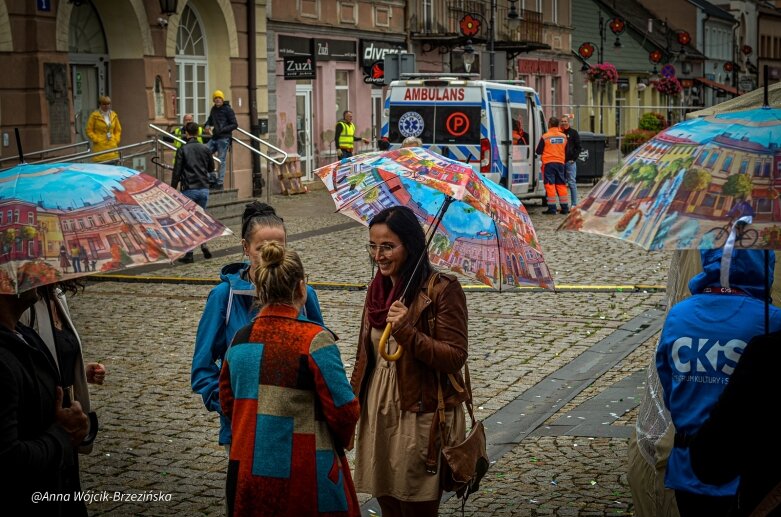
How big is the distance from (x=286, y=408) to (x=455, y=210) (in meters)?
1.90

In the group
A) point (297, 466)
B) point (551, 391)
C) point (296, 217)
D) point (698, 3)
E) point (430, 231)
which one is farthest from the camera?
point (698, 3)

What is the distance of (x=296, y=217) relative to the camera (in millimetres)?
23547

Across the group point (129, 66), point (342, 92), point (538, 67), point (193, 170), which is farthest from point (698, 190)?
point (538, 67)

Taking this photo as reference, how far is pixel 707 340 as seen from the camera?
172 inches

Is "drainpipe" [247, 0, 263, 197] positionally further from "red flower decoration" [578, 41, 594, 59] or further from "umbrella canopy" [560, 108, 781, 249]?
"red flower decoration" [578, 41, 594, 59]

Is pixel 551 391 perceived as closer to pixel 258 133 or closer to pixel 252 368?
pixel 252 368

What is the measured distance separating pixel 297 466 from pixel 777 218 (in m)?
1.75

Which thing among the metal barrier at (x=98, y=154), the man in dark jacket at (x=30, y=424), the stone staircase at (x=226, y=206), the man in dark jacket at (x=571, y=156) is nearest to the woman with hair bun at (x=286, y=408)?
the man in dark jacket at (x=30, y=424)

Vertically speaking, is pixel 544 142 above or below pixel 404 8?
below

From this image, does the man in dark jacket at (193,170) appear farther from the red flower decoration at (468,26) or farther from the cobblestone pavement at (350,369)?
the red flower decoration at (468,26)

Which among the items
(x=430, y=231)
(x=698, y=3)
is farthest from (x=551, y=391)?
(x=698, y=3)

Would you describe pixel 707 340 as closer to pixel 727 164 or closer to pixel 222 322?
pixel 727 164

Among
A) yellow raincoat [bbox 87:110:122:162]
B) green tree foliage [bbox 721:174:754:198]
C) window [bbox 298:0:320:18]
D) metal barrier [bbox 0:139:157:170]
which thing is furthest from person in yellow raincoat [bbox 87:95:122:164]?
green tree foliage [bbox 721:174:754:198]

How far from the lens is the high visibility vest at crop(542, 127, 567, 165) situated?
76.8ft
